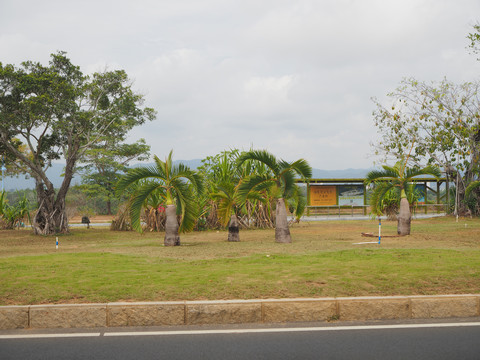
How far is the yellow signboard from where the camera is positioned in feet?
113

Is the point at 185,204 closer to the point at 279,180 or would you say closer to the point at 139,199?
the point at 139,199

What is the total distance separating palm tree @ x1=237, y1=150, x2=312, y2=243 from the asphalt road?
8812 mm

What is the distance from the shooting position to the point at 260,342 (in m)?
5.68

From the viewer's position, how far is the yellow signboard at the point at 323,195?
113ft

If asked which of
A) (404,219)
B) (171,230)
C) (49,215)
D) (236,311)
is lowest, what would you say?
(236,311)

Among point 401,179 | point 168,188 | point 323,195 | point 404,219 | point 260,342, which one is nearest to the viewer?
point 260,342

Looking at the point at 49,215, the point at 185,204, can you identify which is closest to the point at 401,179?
the point at 185,204

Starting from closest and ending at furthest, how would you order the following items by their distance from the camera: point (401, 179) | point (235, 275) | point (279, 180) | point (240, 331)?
1. point (240, 331)
2. point (235, 275)
3. point (279, 180)
4. point (401, 179)

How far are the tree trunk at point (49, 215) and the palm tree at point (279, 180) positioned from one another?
10947 mm

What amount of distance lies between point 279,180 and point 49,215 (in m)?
12.0

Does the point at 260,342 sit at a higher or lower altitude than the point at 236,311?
lower

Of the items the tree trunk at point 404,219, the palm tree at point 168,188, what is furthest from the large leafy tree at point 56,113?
the tree trunk at point 404,219

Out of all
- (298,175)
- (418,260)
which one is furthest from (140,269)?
(298,175)

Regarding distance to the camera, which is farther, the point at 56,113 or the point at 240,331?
the point at 56,113
